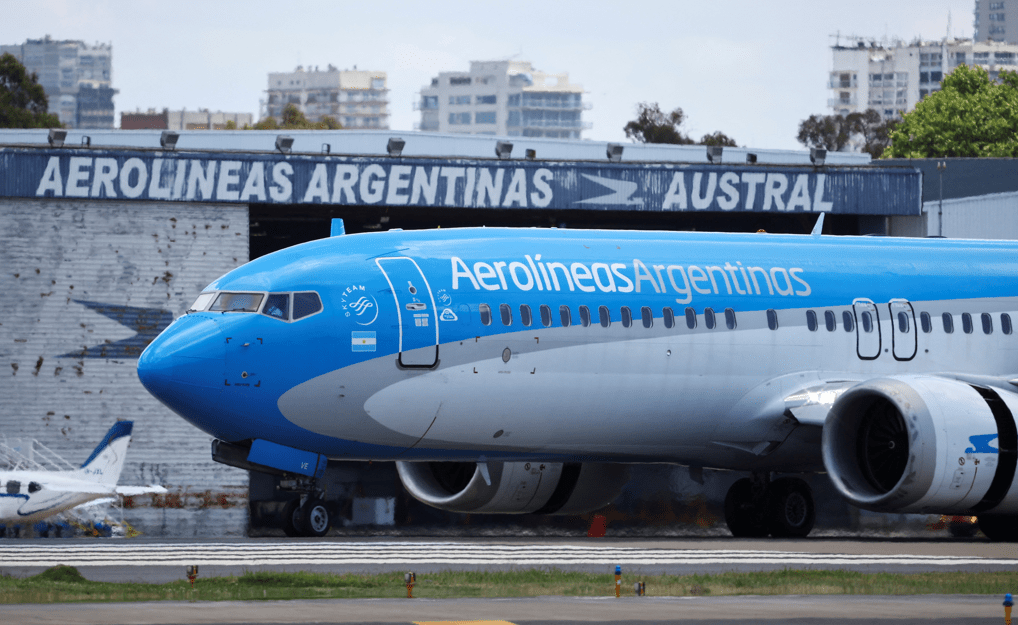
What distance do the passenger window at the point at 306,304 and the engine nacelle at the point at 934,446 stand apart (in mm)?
7589

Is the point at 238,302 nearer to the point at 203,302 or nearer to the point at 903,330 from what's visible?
the point at 203,302

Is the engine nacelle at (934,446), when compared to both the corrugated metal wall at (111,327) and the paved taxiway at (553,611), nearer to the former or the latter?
the paved taxiway at (553,611)

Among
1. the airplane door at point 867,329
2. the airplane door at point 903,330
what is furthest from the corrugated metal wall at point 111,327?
the airplane door at point 903,330

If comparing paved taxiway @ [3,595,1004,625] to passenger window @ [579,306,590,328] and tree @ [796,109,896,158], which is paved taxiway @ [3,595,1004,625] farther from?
tree @ [796,109,896,158]

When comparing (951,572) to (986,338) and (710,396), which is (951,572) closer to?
(710,396)

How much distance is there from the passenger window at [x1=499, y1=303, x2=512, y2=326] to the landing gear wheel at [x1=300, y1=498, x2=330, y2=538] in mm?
3612

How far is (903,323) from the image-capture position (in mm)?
24719

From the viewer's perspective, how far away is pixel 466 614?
13.2 metres

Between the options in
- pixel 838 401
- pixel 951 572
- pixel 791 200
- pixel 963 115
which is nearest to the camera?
pixel 951 572

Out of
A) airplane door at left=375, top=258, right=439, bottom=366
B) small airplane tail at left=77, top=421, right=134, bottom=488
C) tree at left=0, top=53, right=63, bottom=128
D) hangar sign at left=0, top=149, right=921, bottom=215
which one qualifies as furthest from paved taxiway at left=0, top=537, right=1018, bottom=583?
tree at left=0, top=53, right=63, bottom=128

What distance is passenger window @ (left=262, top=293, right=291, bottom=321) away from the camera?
20.9m

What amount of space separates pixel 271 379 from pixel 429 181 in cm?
1334

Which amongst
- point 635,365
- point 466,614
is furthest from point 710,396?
point 466,614

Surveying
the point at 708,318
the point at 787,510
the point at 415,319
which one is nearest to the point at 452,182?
the point at 708,318
